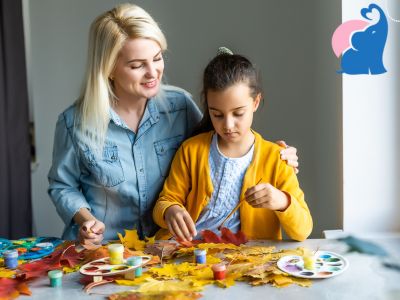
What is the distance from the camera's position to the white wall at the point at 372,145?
1.49 meters

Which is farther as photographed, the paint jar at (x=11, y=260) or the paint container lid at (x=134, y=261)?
the paint jar at (x=11, y=260)

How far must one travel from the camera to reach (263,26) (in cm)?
223

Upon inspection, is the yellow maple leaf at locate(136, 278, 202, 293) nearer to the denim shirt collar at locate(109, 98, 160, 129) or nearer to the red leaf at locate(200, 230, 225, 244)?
the red leaf at locate(200, 230, 225, 244)

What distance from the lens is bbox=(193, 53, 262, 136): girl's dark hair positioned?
1.32 metres

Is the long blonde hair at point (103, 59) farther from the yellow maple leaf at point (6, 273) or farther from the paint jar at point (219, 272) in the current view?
the paint jar at point (219, 272)

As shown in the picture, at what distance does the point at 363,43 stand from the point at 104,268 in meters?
0.82

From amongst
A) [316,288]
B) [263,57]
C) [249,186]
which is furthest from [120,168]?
[263,57]

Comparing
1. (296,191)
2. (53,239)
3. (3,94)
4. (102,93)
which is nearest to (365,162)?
(296,191)

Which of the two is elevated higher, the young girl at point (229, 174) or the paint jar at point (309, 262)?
the young girl at point (229, 174)

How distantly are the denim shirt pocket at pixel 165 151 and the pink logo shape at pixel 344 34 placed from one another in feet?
1.64

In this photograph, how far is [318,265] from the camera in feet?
3.60

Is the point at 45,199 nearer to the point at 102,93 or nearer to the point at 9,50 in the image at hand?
the point at 9,50

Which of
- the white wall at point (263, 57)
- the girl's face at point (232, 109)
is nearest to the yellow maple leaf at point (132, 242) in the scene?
the girl's face at point (232, 109)

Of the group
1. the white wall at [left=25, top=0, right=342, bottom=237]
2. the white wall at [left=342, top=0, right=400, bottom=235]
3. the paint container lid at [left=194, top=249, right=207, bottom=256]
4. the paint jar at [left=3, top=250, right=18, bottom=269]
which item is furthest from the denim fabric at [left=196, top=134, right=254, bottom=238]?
the white wall at [left=25, top=0, right=342, bottom=237]
